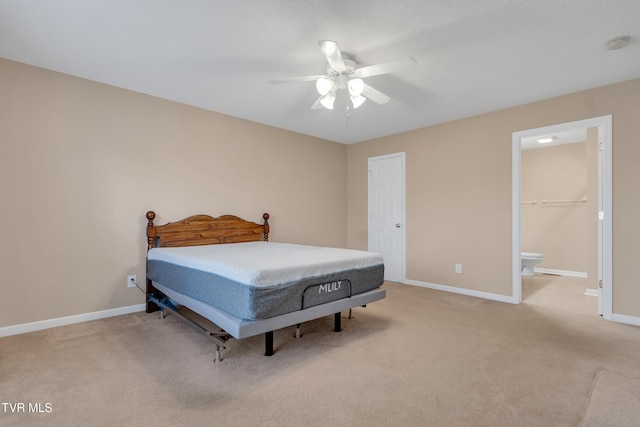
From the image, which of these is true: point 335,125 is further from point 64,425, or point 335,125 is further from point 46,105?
point 64,425

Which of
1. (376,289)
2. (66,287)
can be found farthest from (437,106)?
(66,287)

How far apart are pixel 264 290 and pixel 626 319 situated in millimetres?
3599

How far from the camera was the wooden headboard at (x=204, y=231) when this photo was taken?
3494 mm

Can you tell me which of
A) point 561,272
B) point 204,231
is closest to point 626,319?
point 561,272

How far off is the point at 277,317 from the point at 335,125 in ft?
10.7

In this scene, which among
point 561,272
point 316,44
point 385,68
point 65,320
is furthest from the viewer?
point 561,272

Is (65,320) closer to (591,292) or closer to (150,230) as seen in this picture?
(150,230)

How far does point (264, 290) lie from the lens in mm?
2045

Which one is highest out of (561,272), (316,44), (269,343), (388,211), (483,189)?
(316,44)

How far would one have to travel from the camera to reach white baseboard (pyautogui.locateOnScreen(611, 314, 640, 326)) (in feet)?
9.97

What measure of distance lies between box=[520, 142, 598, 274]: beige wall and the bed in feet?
15.7

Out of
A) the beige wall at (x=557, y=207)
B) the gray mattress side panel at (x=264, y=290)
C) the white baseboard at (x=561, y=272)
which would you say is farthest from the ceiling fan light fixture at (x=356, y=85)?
the white baseboard at (x=561, y=272)

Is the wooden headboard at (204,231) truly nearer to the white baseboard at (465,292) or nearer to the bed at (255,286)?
the bed at (255,286)

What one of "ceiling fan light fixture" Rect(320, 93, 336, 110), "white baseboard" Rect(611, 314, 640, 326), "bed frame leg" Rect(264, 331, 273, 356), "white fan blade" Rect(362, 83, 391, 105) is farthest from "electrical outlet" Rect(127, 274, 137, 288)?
"white baseboard" Rect(611, 314, 640, 326)
